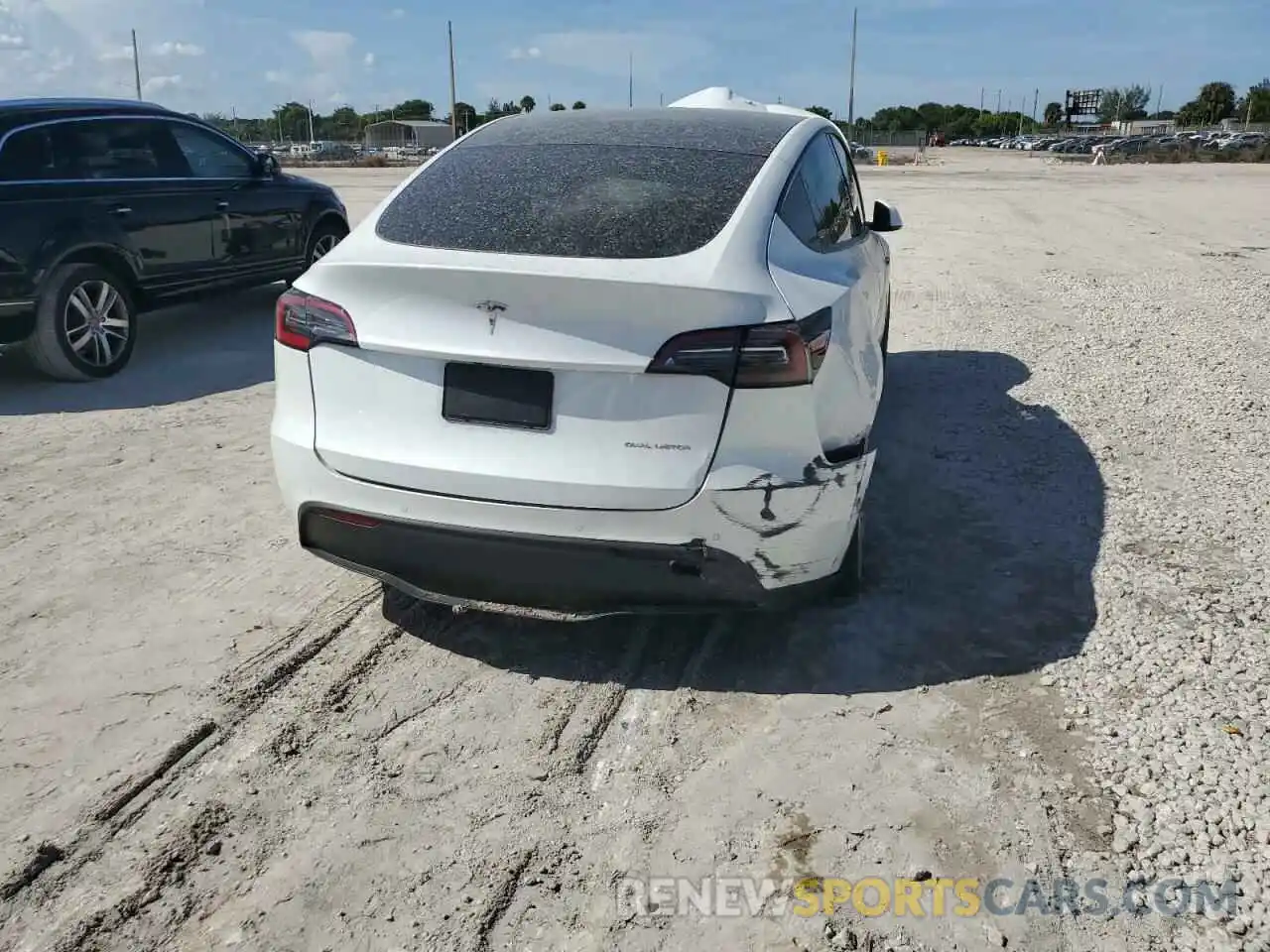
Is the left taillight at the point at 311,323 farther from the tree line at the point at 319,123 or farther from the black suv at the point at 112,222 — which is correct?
the tree line at the point at 319,123

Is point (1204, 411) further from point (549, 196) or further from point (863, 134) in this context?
point (863, 134)

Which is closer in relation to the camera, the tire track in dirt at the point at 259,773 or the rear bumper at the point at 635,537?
the tire track in dirt at the point at 259,773

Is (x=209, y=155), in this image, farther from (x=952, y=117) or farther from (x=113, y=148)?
(x=952, y=117)

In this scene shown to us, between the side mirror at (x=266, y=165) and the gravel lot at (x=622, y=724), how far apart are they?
154 inches

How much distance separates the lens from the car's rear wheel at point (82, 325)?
6.64 m

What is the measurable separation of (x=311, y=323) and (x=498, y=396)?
2.31 ft

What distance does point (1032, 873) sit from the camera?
2.50 metres

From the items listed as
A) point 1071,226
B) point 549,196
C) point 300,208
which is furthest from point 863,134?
point 549,196

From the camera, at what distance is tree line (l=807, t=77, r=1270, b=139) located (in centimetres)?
11440

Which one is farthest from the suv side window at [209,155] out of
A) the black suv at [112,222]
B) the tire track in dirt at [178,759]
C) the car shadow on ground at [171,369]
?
the tire track in dirt at [178,759]

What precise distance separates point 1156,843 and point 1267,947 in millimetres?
346

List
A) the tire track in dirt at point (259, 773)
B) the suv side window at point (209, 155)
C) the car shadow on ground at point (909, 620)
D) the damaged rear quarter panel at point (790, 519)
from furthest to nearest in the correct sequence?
1. the suv side window at point (209, 155)
2. the car shadow on ground at point (909, 620)
3. the damaged rear quarter panel at point (790, 519)
4. the tire track in dirt at point (259, 773)

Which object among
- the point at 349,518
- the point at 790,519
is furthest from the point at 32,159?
the point at 790,519

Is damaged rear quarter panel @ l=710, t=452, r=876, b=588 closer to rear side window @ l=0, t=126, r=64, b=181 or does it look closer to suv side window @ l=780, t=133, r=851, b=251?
suv side window @ l=780, t=133, r=851, b=251
